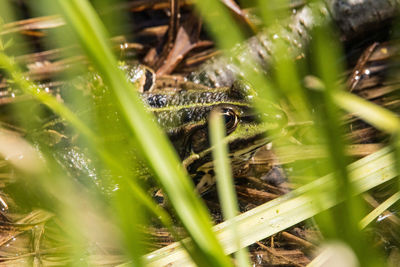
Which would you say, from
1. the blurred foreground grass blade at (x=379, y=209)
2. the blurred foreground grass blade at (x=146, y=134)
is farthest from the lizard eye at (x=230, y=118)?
the blurred foreground grass blade at (x=146, y=134)

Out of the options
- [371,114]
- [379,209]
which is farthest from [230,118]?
[379,209]

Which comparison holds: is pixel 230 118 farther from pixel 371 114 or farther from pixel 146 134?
pixel 146 134

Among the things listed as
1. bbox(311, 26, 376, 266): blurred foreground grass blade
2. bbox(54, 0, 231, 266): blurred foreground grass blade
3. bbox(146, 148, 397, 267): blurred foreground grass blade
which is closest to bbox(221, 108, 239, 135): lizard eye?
bbox(146, 148, 397, 267): blurred foreground grass blade

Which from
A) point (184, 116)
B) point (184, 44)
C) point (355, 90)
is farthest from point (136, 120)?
point (184, 44)

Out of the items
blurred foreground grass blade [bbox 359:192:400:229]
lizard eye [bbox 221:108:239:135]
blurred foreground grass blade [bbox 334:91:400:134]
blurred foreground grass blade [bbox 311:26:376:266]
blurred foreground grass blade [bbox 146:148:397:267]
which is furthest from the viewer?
lizard eye [bbox 221:108:239:135]

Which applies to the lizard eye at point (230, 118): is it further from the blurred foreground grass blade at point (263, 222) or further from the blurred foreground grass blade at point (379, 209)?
the blurred foreground grass blade at point (379, 209)

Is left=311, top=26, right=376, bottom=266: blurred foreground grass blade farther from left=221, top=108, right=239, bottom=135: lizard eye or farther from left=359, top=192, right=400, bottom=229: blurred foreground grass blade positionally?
left=221, top=108, right=239, bottom=135: lizard eye

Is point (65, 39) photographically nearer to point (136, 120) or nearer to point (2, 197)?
point (136, 120)
